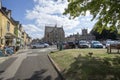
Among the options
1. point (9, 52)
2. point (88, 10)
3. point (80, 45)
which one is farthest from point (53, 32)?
point (88, 10)

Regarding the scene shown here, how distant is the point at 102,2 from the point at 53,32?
505 ft

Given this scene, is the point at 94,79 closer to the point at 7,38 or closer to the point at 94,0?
the point at 94,0

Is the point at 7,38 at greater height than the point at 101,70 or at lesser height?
greater

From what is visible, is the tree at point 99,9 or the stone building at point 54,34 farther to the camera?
the stone building at point 54,34

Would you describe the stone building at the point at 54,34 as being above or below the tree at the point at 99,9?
above

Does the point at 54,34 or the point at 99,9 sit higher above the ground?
the point at 54,34

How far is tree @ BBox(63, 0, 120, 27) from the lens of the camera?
52.8ft

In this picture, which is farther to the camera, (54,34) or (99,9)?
(54,34)

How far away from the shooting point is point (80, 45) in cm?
5484

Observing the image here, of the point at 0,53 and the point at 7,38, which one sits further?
the point at 7,38

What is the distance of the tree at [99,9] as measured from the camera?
1609cm

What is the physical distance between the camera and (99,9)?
681 inches

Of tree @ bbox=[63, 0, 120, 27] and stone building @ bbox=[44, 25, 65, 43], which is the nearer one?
tree @ bbox=[63, 0, 120, 27]

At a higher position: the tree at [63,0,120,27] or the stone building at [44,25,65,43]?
the stone building at [44,25,65,43]
